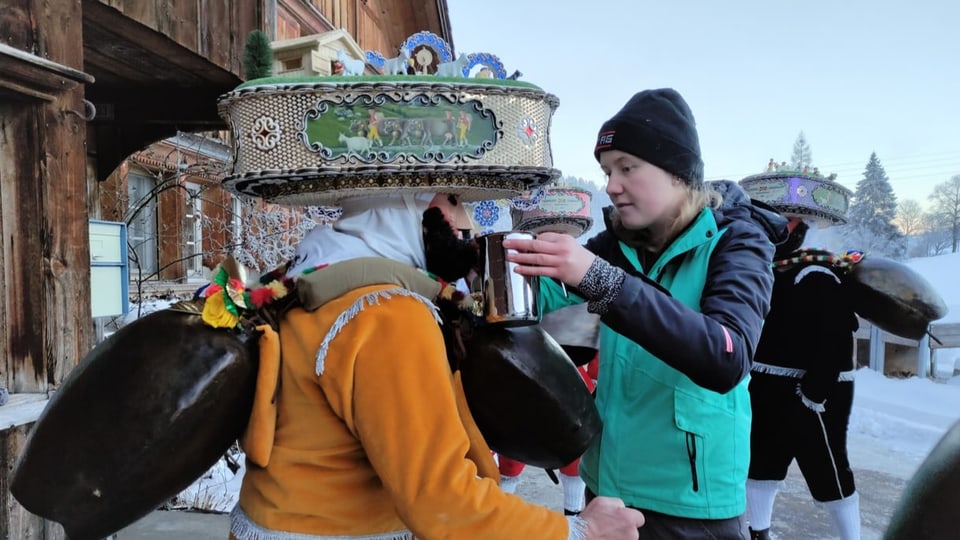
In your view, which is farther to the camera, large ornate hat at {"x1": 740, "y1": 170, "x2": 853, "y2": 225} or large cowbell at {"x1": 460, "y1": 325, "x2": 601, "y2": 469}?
large ornate hat at {"x1": 740, "y1": 170, "x2": 853, "y2": 225}

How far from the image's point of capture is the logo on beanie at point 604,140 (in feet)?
5.63

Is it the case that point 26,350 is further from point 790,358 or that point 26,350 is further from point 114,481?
point 790,358

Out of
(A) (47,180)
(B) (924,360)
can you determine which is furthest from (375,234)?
(B) (924,360)

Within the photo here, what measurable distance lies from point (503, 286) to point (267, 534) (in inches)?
30.3

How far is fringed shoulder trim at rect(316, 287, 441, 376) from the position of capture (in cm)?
126

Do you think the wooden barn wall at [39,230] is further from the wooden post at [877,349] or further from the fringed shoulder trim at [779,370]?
the wooden post at [877,349]

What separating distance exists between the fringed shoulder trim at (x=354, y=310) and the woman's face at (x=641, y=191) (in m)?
0.72

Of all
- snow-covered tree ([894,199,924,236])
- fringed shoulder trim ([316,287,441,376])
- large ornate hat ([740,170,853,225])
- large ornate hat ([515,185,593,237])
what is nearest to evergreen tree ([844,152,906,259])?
snow-covered tree ([894,199,924,236])

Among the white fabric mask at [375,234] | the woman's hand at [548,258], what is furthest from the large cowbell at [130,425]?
the woman's hand at [548,258]

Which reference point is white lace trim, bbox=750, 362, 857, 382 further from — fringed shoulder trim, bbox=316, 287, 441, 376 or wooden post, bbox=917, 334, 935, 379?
wooden post, bbox=917, 334, 935, 379

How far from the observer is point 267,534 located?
1354mm

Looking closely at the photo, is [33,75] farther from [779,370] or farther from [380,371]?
[779,370]

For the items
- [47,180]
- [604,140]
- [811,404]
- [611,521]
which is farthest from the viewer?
[811,404]

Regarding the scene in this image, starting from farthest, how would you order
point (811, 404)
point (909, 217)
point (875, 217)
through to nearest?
point (909, 217) → point (875, 217) → point (811, 404)
